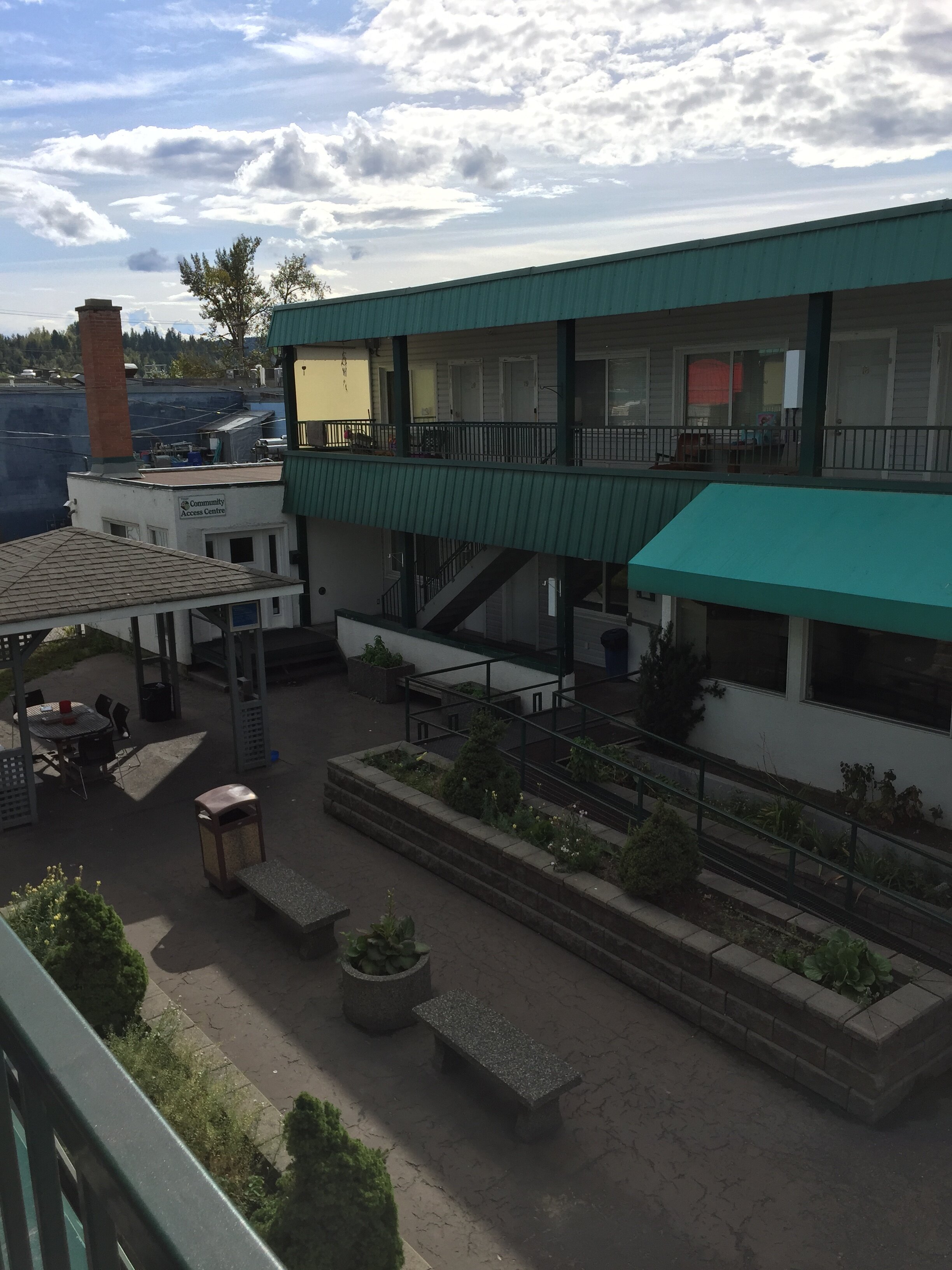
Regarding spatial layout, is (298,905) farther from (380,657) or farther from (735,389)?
(735,389)

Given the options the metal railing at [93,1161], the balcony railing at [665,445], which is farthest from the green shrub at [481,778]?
the metal railing at [93,1161]

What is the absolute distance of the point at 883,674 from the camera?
43.0 feet

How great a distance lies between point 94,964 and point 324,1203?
3.71 metres

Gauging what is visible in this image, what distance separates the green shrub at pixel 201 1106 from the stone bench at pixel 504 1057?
1.68m

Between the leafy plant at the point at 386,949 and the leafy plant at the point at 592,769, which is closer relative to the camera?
the leafy plant at the point at 386,949

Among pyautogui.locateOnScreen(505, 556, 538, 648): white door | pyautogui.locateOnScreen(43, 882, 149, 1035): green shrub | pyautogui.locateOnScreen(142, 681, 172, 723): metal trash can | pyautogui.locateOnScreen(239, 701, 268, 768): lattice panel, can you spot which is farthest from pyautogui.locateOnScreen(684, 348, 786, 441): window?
pyautogui.locateOnScreen(43, 882, 149, 1035): green shrub

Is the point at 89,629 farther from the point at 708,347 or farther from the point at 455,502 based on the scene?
the point at 708,347

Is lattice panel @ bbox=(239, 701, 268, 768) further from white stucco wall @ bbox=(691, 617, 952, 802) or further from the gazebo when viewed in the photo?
white stucco wall @ bbox=(691, 617, 952, 802)

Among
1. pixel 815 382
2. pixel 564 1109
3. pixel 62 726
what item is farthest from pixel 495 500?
pixel 564 1109

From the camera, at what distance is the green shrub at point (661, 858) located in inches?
382

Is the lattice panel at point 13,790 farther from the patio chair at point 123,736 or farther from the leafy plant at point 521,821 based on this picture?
the leafy plant at point 521,821

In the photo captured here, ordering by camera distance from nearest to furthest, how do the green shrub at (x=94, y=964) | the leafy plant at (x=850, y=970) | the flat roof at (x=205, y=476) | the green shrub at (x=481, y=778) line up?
the green shrub at (x=94, y=964) < the leafy plant at (x=850, y=970) < the green shrub at (x=481, y=778) < the flat roof at (x=205, y=476)

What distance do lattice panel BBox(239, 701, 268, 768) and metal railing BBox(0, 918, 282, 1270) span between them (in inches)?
565

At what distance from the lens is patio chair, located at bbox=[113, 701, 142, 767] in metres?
16.1
